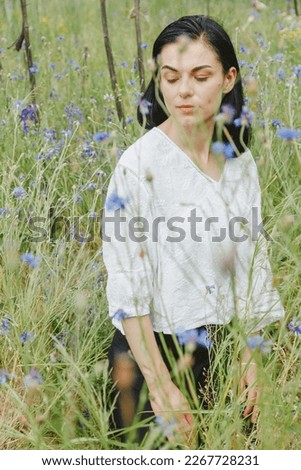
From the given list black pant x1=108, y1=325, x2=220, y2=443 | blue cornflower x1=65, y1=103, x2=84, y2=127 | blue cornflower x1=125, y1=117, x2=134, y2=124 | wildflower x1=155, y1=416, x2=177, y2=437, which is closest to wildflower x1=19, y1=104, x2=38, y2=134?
blue cornflower x1=65, y1=103, x2=84, y2=127

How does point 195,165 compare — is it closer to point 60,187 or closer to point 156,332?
point 156,332

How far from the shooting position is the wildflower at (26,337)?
1.79 m

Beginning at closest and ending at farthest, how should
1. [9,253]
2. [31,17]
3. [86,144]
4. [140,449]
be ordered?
[140,449], [9,253], [86,144], [31,17]

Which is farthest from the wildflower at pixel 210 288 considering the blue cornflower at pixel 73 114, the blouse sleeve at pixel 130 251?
the blue cornflower at pixel 73 114

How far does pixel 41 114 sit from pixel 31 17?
67.4 inches

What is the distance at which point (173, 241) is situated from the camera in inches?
70.7

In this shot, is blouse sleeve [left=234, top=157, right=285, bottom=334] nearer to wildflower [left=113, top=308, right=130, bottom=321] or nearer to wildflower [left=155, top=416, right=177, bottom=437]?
wildflower [left=113, top=308, right=130, bottom=321]

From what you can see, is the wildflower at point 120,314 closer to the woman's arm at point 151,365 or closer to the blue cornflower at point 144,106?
the woman's arm at point 151,365

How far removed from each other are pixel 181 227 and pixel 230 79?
387 millimetres

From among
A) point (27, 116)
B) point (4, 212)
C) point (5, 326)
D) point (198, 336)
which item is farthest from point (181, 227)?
point (27, 116)

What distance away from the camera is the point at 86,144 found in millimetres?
2562

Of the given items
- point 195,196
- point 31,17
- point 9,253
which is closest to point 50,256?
point 9,253

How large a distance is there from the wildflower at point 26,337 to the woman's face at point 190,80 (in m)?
0.62
